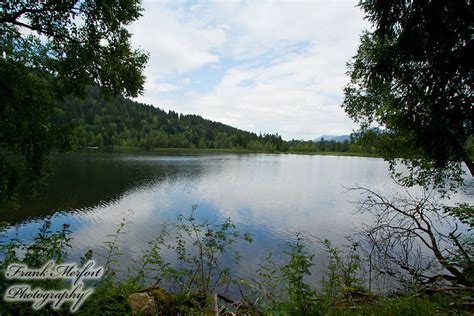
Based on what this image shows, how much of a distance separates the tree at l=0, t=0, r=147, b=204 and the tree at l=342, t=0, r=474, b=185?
15.8 ft

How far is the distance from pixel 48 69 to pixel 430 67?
287 inches

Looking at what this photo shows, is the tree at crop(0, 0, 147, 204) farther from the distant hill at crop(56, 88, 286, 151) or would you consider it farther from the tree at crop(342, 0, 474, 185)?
Answer: the distant hill at crop(56, 88, 286, 151)

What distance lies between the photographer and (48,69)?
5395mm

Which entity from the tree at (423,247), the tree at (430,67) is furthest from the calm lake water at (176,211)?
the tree at (430,67)

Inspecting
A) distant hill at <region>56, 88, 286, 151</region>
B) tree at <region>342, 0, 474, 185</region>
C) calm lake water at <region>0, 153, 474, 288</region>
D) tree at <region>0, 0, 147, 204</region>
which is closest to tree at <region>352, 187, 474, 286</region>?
calm lake water at <region>0, 153, 474, 288</region>

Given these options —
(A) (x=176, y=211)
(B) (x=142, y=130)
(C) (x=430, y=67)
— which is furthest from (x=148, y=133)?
(C) (x=430, y=67)

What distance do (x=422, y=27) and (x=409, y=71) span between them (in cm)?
66

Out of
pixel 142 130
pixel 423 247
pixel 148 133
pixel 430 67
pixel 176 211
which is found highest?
pixel 142 130

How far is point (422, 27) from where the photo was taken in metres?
3.89

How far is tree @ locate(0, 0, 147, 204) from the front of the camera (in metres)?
4.63

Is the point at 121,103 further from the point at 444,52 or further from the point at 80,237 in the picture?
the point at 444,52

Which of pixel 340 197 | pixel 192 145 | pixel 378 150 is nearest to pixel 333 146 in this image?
pixel 192 145

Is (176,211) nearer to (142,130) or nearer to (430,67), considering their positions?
(430,67)

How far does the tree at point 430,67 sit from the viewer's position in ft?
12.3
